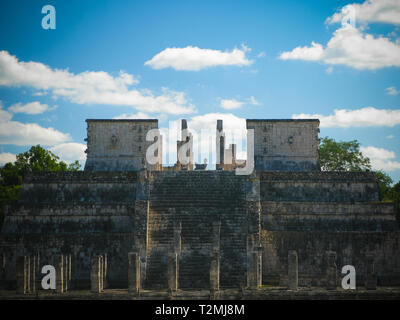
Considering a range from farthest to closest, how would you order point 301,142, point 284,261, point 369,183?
point 301,142, point 369,183, point 284,261

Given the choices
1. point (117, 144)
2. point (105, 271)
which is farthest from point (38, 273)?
point (117, 144)

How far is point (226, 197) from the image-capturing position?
3192 centimetres

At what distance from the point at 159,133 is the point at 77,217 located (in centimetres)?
1043

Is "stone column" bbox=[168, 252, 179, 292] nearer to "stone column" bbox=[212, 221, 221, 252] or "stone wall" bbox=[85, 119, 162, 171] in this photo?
"stone column" bbox=[212, 221, 221, 252]

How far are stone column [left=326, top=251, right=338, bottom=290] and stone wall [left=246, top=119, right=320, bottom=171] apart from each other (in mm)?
13031

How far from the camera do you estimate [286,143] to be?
39.7m

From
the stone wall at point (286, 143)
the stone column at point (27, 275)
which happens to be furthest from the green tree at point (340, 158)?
the stone column at point (27, 275)

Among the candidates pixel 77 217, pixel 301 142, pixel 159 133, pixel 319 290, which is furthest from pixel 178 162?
pixel 319 290

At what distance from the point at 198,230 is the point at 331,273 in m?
6.97

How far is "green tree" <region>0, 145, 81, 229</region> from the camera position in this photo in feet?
154

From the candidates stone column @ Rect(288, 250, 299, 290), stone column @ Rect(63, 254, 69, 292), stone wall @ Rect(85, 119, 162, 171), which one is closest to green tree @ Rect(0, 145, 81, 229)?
stone wall @ Rect(85, 119, 162, 171)

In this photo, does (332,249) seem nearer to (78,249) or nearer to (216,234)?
(216,234)

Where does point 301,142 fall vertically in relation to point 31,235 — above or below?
above

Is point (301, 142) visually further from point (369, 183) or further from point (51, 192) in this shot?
point (51, 192)
